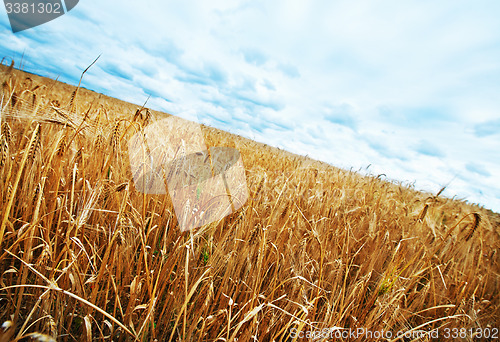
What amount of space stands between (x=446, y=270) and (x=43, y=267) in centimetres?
262

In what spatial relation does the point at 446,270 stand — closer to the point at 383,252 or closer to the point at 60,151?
the point at 383,252

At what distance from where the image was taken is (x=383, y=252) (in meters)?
1.69

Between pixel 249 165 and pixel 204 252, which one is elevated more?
pixel 249 165

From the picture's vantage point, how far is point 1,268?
3.22 ft

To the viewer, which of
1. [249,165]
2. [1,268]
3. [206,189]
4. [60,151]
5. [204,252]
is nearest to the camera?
[1,268]

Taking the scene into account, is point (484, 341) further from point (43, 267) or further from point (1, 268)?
point (1, 268)

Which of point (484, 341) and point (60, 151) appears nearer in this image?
point (60, 151)

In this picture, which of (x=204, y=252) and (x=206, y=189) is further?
(x=206, y=189)

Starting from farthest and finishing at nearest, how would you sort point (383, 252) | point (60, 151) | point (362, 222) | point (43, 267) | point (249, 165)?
1. point (249, 165)
2. point (362, 222)
3. point (383, 252)
4. point (60, 151)
5. point (43, 267)

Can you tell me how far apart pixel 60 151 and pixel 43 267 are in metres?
0.55

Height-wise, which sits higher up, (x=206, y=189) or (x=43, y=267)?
(x=206, y=189)

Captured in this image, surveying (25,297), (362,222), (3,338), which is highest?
(362,222)

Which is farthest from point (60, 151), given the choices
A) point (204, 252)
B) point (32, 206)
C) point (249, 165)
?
point (249, 165)

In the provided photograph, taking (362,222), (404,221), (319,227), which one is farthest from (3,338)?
(404,221)
